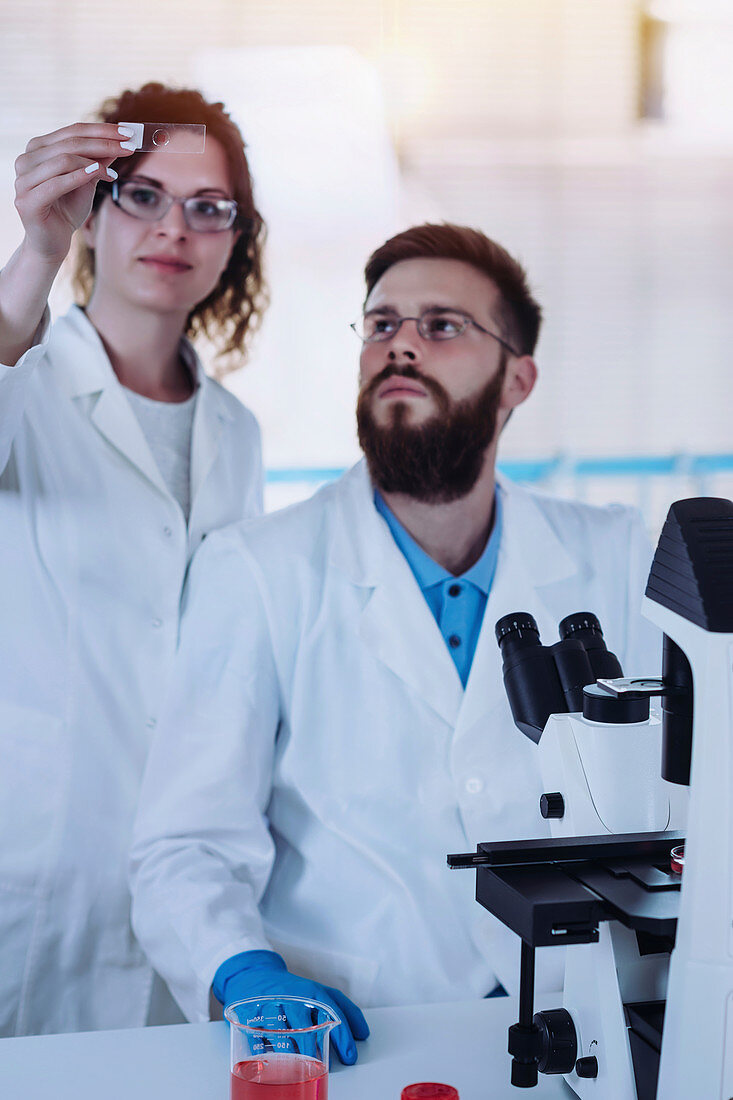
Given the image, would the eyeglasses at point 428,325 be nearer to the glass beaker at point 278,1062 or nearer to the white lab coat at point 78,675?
the white lab coat at point 78,675

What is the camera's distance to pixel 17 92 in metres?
2.13

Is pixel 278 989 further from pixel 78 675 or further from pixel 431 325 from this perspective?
pixel 431 325

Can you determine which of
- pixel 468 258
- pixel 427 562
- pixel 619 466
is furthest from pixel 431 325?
pixel 619 466

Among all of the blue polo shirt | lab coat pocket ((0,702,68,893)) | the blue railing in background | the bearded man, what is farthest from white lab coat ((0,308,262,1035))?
the blue railing in background

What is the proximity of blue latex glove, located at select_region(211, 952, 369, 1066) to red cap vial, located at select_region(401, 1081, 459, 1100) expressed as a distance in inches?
5.7

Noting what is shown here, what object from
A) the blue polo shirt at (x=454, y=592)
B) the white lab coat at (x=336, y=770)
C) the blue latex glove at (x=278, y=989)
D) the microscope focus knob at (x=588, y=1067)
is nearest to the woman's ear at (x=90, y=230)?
the white lab coat at (x=336, y=770)

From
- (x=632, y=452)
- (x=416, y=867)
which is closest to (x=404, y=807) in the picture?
(x=416, y=867)

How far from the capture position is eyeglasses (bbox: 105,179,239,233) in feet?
5.41

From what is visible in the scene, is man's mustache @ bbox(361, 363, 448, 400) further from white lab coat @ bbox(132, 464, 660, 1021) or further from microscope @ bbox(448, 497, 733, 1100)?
microscope @ bbox(448, 497, 733, 1100)

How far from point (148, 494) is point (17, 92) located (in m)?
1.09

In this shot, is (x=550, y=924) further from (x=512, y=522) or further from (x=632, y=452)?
(x=632, y=452)

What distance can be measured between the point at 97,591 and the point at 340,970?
64cm

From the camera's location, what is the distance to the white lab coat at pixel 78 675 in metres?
1.51

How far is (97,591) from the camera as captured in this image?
5.05ft
